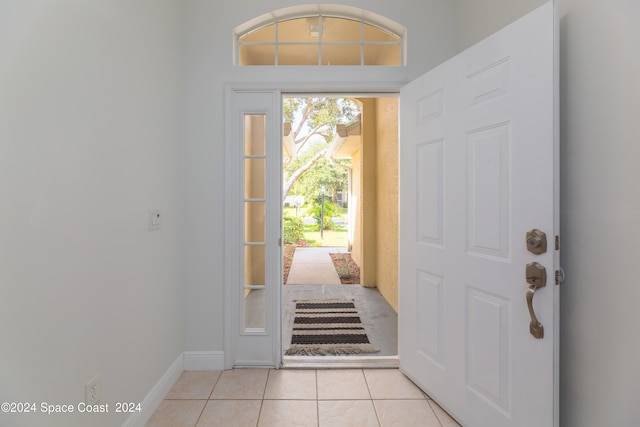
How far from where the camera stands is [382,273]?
459cm

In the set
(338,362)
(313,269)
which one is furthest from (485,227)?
(313,269)

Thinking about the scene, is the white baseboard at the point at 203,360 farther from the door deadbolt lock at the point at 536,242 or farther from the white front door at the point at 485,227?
the door deadbolt lock at the point at 536,242

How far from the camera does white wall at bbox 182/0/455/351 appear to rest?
7.93ft

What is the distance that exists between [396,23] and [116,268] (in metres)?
2.52

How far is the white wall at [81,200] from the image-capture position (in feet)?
3.51

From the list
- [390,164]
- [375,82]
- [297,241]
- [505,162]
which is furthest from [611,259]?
[297,241]

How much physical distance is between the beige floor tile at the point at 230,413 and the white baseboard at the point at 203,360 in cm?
39

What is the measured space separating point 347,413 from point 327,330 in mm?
1298

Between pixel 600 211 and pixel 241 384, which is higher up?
pixel 600 211

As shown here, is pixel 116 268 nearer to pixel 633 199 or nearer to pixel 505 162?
pixel 505 162

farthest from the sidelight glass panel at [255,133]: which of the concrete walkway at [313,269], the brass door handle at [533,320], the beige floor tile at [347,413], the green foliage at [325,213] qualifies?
the green foliage at [325,213]

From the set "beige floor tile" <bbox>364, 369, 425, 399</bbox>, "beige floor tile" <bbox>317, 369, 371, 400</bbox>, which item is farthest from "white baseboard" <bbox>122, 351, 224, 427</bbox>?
"beige floor tile" <bbox>364, 369, 425, 399</bbox>

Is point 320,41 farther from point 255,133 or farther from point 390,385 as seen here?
point 390,385

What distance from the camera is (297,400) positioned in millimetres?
2062
